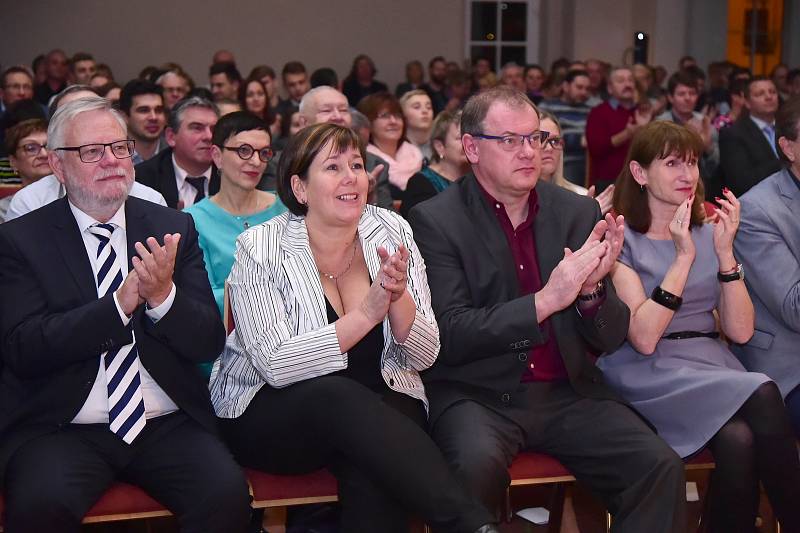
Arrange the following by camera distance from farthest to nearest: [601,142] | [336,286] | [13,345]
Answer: [601,142] → [336,286] → [13,345]

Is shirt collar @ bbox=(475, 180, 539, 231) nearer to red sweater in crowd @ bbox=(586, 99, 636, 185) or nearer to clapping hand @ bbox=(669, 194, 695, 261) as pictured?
clapping hand @ bbox=(669, 194, 695, 261)

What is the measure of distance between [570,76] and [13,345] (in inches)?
278

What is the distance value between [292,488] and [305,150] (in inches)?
35.9

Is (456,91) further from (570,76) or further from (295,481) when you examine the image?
(295,481)

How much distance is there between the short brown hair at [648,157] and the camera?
9.82 feet

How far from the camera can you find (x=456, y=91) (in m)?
10.7

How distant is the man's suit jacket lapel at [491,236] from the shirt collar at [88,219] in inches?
37.5

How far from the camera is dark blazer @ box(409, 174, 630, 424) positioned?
102 inches

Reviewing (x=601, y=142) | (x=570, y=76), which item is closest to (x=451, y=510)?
(x=601, y=142)

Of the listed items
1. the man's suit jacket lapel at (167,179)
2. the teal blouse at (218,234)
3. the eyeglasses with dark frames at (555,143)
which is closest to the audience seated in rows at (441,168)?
the eyeglasses with dark frames at (555,143)

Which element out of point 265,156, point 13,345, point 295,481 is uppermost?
point 265,156

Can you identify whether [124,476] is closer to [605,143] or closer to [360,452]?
[360,452]

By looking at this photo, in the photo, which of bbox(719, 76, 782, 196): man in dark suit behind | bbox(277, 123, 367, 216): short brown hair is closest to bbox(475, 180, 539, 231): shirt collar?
bbox(277, 123, 367, 216): short brown hair

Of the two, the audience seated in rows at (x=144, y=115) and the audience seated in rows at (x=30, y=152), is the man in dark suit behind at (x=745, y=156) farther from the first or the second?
the audience seated in rows at (x=30, y=152)
